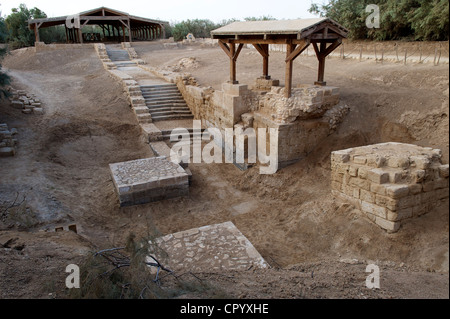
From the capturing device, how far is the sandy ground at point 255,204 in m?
4.17

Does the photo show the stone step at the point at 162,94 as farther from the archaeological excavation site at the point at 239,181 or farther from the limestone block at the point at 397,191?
the limestone block at the point at 397,191

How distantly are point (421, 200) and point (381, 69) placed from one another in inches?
310

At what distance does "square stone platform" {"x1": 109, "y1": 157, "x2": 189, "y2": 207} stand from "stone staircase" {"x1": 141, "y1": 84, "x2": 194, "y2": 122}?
14.1ft

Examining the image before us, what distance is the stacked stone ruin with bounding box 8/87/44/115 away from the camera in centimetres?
1206

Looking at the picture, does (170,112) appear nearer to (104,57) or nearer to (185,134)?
(185,134)

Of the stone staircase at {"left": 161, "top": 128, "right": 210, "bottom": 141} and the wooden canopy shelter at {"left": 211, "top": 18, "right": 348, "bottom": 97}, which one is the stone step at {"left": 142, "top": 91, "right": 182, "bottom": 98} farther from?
the wooden canopy shelter at {"left": 211, "top": 18, "right": 348, "bottom": 97}

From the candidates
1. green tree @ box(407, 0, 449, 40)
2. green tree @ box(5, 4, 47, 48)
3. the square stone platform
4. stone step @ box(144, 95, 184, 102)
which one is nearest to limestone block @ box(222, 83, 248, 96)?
the square stone platform

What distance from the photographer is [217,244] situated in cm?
583

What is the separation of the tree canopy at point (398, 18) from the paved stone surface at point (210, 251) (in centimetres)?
985

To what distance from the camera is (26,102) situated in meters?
12.4
